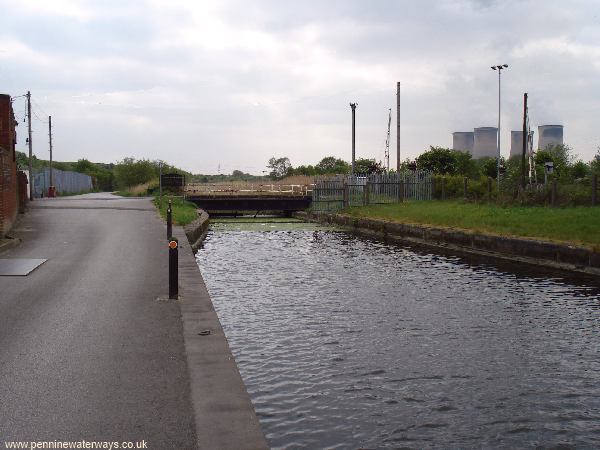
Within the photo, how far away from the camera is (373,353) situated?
8.55 m

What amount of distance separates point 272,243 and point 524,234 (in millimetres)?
9538

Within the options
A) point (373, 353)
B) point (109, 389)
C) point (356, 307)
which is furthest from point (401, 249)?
point (109, 389)

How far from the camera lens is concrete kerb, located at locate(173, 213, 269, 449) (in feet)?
15.9

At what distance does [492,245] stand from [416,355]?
1354 cm

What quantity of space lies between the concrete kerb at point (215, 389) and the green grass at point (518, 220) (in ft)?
39.9

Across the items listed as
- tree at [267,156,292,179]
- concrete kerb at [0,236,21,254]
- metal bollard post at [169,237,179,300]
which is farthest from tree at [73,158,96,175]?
metal bollard post at [169,237,179,300]

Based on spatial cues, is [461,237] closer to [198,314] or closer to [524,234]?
[524,234]

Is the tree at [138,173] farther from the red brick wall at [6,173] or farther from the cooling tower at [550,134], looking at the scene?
the cooling tower at [550,134]

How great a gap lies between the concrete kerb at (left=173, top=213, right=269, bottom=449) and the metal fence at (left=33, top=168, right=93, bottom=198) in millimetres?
50458

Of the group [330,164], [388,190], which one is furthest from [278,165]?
[388,190]

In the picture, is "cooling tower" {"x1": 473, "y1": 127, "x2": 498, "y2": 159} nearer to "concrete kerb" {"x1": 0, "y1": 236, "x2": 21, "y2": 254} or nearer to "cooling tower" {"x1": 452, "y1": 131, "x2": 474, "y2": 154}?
"cooling tower" {"x1": 452, "y1": 131, "x2": 474, "y2": 154}

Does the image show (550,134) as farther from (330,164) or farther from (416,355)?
(416,355)

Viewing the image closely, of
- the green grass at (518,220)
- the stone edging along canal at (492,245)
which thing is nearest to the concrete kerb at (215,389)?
the stone edging along canal at (492,245)

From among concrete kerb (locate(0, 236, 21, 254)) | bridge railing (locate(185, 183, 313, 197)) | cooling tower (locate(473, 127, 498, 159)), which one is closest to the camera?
→ concrete kerb (locate(0, 236, 21, 254))
